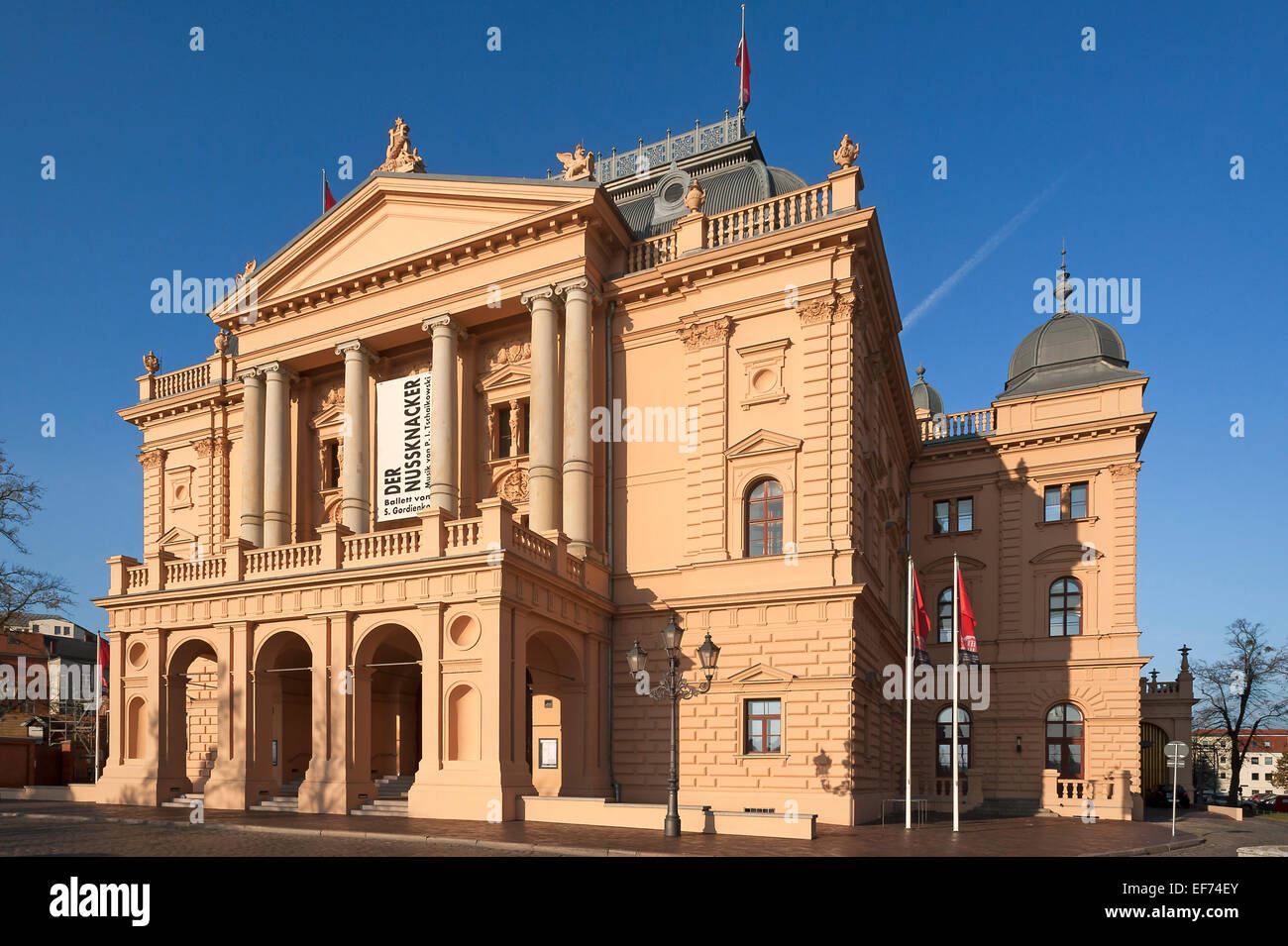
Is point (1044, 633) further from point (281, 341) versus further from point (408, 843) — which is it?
point (281, 341)

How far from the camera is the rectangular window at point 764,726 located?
78.5 ft

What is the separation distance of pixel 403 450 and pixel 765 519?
37.7 ft

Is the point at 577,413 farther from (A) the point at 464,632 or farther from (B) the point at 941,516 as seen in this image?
(B) the point at 941,516

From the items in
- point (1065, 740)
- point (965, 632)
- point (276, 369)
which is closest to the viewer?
point (965, 632)

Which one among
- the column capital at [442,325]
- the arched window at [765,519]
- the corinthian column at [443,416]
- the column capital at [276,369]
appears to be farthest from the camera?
the column capital at [276,369]

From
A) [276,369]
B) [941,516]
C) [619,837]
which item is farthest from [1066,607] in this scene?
[276,369]

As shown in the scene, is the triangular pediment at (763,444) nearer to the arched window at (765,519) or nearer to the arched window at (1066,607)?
the arched window at (765,519)

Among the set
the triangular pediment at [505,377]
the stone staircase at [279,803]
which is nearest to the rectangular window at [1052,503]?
the triangular pediment at [505,377]

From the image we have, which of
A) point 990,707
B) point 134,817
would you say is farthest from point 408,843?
point 990,707

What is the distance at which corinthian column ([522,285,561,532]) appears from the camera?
26250 millimetres

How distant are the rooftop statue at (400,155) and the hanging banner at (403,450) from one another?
7333 mm

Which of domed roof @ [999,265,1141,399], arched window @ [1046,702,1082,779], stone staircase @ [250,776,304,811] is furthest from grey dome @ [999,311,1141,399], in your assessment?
stone staircase @ [250,776,304,811]

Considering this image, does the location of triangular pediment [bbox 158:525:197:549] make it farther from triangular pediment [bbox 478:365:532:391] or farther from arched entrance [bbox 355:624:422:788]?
triangular pediment [bbox 478:365:532:391]

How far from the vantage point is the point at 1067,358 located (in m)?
38.5
